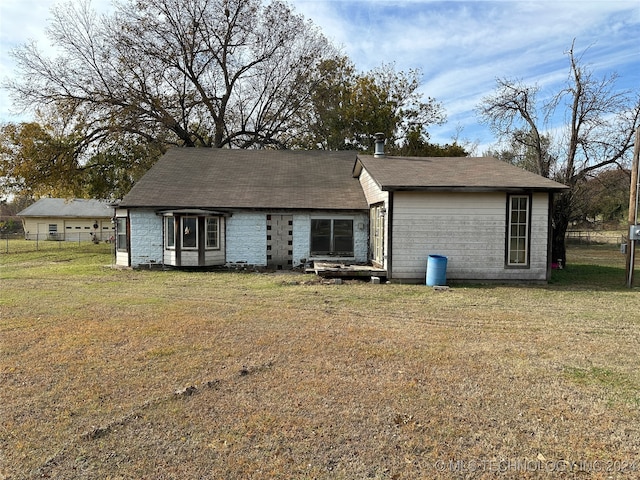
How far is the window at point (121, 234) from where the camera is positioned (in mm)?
14789

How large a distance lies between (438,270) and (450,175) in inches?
127

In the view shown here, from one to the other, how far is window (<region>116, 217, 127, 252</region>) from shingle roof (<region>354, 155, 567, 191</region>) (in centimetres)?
898

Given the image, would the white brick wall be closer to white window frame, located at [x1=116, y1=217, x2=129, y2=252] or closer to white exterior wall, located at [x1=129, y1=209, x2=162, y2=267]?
white exterior wall, located at [x1=129, y1=209, x2=162, y2=267]

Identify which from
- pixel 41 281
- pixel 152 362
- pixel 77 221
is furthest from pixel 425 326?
pixel 77 221

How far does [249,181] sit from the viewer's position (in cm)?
1631

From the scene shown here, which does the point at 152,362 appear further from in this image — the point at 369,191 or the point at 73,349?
the point at 369,191

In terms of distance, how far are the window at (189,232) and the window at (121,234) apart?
8.38ft

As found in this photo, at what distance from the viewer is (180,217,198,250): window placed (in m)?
13.8

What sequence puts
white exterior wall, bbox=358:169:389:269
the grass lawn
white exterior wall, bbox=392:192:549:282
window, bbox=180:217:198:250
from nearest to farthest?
the grass lawn → white exterior wall, bbox=392:192:549:282 → white exterior wall, bbox=358:169:389:269 → window, bbox=180:217:198:250

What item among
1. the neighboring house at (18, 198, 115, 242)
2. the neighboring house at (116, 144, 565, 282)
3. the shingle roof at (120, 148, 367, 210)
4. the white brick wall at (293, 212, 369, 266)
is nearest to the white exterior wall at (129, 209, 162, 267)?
the neighboring house at (116, 144, 565, 282)

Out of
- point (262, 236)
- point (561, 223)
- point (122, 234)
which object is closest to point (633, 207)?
point (561, 223)

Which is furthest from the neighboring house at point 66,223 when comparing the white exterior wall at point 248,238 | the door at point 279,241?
the door at point 279,241

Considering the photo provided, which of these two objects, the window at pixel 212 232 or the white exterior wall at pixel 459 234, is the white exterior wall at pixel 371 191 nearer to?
the white exterior wall at pixel 459 234

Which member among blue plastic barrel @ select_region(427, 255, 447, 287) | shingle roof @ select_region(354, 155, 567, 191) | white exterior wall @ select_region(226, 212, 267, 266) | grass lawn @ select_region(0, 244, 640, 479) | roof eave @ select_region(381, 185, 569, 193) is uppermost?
shingle roof @ select_region(354, 155, 567, 191)
